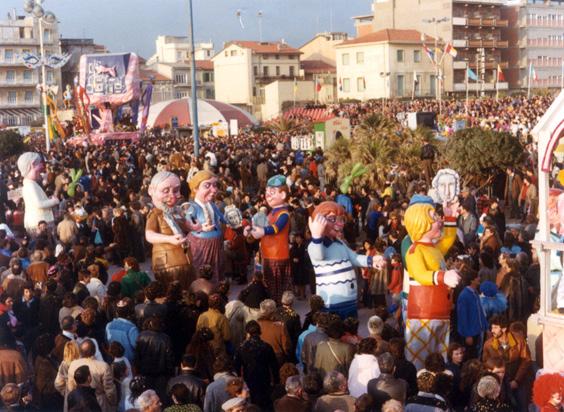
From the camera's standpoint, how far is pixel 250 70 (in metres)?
54.1

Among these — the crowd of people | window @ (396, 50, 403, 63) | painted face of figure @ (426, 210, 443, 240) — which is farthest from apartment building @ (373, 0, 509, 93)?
painted face of figure @ (426, 210, 443, 240)

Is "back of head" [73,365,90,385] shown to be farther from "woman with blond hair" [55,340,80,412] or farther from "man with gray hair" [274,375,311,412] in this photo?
"man with gray hair" [274,375,311,412]

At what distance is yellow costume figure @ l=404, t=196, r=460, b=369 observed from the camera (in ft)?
21.1

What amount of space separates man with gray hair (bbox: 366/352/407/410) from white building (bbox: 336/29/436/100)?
40847 mm

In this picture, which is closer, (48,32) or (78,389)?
(78,389)

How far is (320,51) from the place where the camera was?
61.0 meters

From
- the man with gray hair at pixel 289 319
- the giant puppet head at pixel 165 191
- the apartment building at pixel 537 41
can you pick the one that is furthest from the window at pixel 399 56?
the man with gray hair at pixel 289 319

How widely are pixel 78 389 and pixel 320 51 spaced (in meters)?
57.4

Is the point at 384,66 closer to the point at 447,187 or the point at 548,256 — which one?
the point at 447,187

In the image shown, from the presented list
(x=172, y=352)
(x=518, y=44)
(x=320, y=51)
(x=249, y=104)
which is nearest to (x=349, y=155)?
(x=172, y=352)

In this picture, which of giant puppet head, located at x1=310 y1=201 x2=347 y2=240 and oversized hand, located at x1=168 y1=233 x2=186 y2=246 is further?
oversized hand, located at x1=168 y1=233 x2=186 y2=246

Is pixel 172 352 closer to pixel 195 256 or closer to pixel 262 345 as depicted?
pixel 262 345

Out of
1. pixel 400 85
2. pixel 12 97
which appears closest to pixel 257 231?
pixel 400 85

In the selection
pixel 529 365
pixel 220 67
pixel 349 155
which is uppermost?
pixel 220 67
